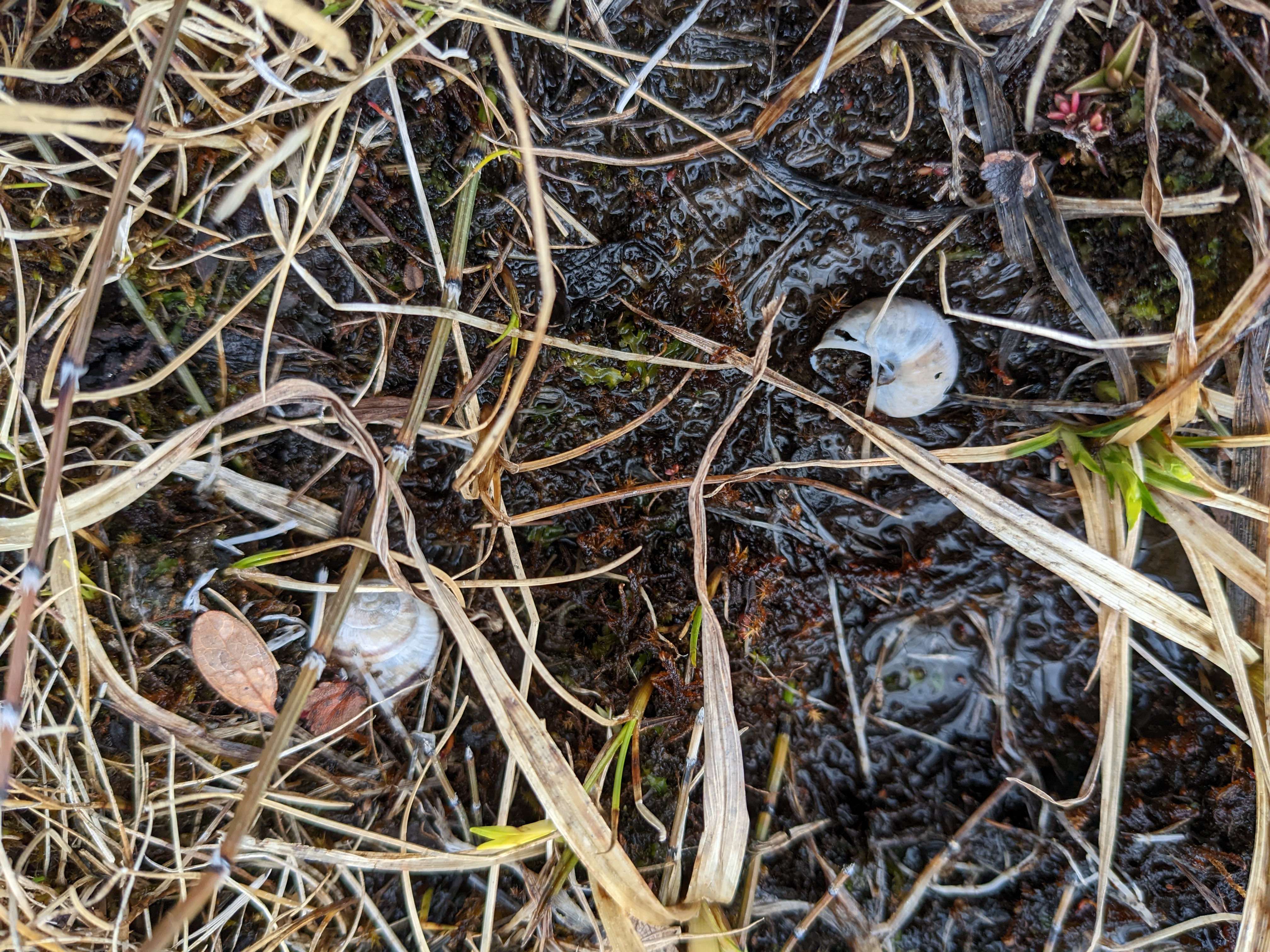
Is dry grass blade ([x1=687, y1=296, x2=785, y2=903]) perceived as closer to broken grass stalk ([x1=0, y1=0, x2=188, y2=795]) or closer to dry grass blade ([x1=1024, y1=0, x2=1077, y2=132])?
dry grass blade ([x1=1024, y1=0, x2=1077, y2=132])

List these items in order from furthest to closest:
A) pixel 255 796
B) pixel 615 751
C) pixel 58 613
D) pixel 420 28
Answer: pixel 615 751
pixel 58 613
pixel 420 28
pixel 255 796

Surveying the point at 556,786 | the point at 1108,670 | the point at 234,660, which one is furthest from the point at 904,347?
the point at 234,660

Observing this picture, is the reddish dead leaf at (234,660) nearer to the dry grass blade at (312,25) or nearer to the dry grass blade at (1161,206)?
the dry grass blade at (312,25)

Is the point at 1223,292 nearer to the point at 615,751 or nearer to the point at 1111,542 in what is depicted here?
the point at 1111,542

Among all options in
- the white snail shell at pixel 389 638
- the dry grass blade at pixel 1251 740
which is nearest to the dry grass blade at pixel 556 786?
the white snail shell at pixel 389 638

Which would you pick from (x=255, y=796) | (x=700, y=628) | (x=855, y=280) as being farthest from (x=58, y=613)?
(x=855, y=280)

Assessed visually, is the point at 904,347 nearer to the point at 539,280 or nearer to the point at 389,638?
the point at 539,280
